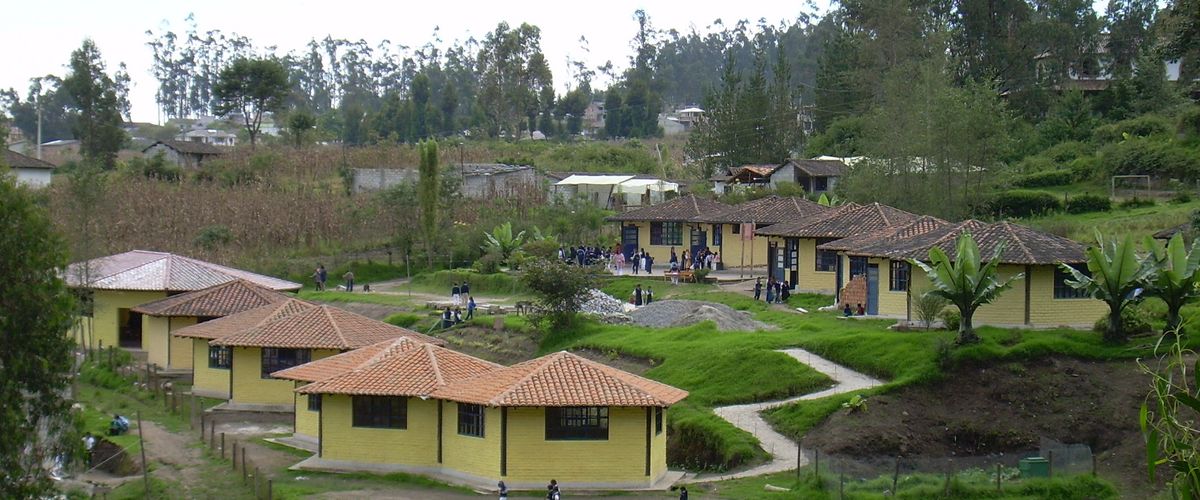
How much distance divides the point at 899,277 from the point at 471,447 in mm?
15057

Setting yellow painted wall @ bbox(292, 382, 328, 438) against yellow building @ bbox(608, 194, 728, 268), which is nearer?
yellow painted wall @ bbox(292, 382, 328, 438)

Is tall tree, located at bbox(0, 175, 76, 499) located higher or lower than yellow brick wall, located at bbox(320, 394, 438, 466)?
higher

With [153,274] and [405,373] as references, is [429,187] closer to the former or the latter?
[153,274]

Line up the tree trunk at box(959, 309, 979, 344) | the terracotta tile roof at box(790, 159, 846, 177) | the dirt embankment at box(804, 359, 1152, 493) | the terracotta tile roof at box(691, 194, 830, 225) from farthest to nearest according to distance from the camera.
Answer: the terracotta tile roof at box(790, 159, 846, 177)
the terracotta tile roof at box(691, 194, 830, 225)
the tree trunk at box(959, 309, 979, 344)
the dirt embankment at box(804, 359, 1152, 493)

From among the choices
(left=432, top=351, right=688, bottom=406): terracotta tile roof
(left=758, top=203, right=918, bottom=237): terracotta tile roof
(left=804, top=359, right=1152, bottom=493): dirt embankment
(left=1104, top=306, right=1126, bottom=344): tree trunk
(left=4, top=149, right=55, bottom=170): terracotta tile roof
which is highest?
(left=4, top=149, right=55, bottom=170): terracotta tile roof

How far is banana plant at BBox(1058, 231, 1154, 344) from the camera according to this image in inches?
1227

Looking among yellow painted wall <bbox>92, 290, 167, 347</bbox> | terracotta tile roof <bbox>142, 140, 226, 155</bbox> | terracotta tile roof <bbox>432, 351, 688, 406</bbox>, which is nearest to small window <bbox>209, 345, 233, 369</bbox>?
yellow painted wall <bbox>92, 290, 167, 347</bbox>

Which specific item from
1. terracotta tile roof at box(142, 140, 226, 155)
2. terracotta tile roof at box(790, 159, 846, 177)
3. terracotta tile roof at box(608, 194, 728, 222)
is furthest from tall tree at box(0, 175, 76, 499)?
terracotta tile roof at box(142, 140, 226, 155)

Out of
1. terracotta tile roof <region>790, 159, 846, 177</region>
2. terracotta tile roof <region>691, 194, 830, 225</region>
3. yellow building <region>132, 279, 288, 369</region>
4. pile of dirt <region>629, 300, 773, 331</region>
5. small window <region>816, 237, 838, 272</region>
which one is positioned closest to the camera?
pile of dirt <region>629, 300, 773, 331</region>

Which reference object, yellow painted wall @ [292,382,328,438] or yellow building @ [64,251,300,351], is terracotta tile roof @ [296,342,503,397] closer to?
yellow painted wall @ [292,382,328,438]

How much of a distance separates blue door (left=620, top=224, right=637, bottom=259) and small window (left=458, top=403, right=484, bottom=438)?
2990 cm

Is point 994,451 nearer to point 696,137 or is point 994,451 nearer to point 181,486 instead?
point 181,486

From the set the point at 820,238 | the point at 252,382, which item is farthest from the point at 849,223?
the point at 252,382

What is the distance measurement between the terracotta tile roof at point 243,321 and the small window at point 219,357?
0.56m
